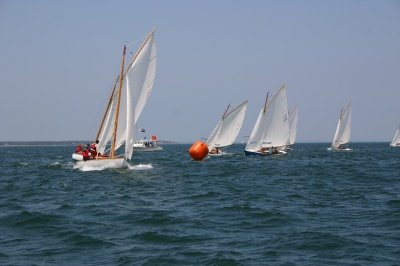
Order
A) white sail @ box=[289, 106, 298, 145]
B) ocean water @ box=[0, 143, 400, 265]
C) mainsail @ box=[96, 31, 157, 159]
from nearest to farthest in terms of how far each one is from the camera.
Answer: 1. ocean water @ box=[0, 143, 400, 265]
2. mainsail @ box=[96, 31, 157, 159]
3. white sail @ box=[289, 106, 298, 145]

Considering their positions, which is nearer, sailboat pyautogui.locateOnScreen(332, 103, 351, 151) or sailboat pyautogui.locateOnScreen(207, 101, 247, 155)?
sailboat pyautogui.locateOnScreen(207, 101, 247, 155)

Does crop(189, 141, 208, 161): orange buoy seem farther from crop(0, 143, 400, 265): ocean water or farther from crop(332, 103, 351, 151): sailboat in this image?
crop(332, 103, 351, 151): sailboat

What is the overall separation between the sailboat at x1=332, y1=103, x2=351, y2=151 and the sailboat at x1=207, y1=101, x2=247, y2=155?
3815 cm

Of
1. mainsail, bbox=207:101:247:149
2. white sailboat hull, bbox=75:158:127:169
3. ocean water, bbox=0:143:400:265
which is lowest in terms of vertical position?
ocean water, bbox=0:143:400:265

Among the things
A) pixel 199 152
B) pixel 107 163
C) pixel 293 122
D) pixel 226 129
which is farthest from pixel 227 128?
pixel 107 163

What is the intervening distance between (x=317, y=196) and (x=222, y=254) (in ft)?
45.2

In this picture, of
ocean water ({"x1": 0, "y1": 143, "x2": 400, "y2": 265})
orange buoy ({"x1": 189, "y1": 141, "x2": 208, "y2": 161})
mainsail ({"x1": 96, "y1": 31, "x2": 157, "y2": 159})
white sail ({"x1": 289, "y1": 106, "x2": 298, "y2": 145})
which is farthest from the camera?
white sail ({"x1": 289, "y1": 106, "x2": 298, "y2": 145})

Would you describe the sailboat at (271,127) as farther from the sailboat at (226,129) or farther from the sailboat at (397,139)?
the sailboat at (397,139)

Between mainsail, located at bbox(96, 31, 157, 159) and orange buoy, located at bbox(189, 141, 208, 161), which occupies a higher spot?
mainsail, located at bbox(96, 31, 157, 159)

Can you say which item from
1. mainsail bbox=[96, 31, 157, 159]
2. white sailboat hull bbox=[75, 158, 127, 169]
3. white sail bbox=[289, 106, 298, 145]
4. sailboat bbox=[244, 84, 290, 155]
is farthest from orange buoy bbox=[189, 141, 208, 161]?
white sail bbox=[289, 106, 298, 145]

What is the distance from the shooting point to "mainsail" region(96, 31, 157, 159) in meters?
43.9

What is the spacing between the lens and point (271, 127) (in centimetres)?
7781

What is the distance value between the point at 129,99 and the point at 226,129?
38.6m

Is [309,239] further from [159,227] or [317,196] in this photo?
[317,196]
